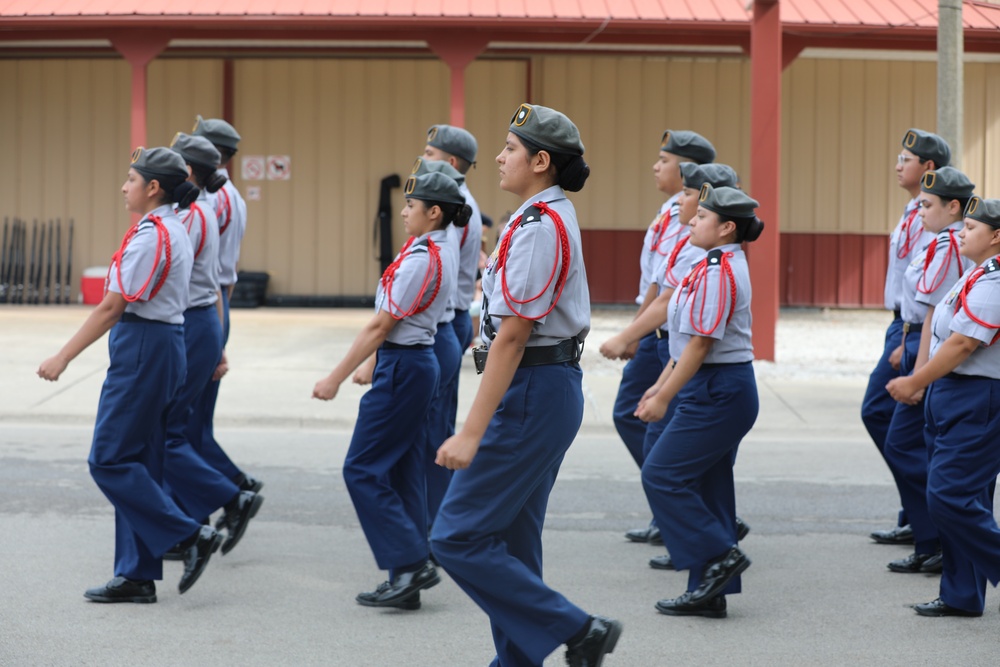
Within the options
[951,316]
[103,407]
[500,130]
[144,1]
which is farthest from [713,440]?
[500,130]

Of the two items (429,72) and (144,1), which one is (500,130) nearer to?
(429,72)

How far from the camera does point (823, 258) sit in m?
20.5

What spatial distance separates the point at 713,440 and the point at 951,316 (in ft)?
3.59

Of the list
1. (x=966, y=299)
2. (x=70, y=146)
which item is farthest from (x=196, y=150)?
(x=70, y=146)

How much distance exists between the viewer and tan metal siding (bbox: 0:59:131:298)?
66.6ft

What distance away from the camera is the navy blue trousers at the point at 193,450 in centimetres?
640

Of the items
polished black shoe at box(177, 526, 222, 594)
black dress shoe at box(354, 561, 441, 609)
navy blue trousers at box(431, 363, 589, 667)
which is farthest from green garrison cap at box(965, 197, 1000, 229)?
polished black shoe at box(177, 526, 222, 594)

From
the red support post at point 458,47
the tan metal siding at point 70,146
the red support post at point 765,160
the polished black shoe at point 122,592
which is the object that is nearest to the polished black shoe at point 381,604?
the polished black shoe at point 122,592

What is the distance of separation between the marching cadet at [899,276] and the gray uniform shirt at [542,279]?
3034 millimetres

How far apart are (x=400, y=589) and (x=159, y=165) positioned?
2.11m

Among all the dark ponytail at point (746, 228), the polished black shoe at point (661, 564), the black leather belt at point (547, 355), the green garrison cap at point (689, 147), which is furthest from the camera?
the green garrison cap at point (689, 147)

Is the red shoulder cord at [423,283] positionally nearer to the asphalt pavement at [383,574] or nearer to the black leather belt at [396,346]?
the black leather belt at [396,346]

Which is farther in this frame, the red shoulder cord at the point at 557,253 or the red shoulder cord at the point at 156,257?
the red shoulder cord at the point at 156,257

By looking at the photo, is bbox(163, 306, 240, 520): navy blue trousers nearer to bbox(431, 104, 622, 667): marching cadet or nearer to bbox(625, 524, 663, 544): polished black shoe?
bbox(625, 524, 663, 544): polished black shoe
